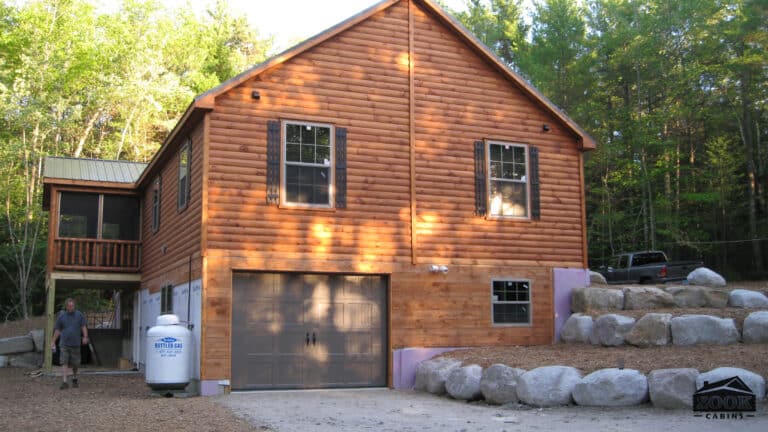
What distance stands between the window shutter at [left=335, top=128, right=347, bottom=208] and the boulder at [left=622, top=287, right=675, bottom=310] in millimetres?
6302

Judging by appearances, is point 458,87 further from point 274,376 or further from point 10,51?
point 10,51

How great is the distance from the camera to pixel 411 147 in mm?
15227

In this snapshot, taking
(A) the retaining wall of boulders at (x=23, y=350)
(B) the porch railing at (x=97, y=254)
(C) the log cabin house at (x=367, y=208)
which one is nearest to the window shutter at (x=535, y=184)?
(C) the log cabin house at (x=367, y=208)

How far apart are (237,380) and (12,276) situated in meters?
23.6

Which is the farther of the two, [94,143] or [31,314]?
[94,143]

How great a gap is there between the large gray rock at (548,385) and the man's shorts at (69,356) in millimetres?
9314

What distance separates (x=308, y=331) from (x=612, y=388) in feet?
19.7

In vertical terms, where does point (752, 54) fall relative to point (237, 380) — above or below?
above

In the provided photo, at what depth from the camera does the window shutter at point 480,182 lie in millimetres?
15734

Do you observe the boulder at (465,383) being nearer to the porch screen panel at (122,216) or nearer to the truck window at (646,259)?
the porch screen panel at (122,216)

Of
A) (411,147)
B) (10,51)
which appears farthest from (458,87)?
(10,51)

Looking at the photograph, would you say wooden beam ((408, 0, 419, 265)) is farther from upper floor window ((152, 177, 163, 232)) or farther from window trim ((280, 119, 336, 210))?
upper floor window ((152, 177, 163, 232))

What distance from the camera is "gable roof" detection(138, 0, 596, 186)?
13.6 metres

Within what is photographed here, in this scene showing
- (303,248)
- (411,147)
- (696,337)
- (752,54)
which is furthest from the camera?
(752,54)
